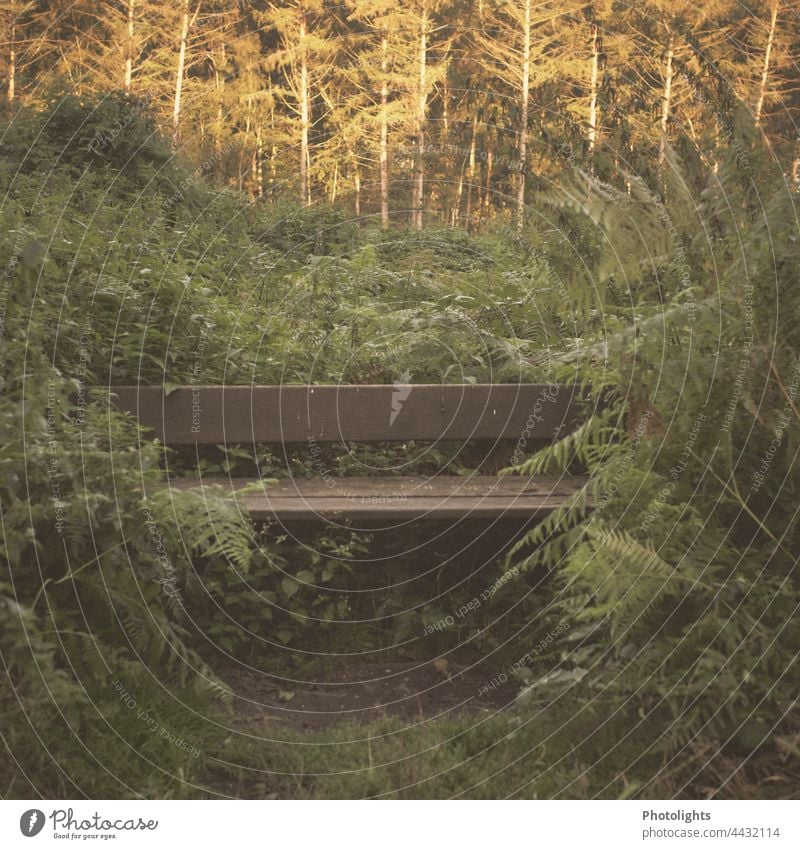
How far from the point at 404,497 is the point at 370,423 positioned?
1.34ft

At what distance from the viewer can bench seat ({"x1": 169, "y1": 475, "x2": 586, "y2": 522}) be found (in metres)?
3.32

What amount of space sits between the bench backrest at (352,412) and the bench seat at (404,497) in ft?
0.69

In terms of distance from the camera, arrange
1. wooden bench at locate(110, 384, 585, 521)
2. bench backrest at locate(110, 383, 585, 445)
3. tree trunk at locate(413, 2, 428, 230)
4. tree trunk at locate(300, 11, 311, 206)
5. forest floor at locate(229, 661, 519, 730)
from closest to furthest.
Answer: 1. forest floor at locate(229, 661, 519, 730)
2. wooden bench at locate(110, 384, 585, 521)
3. bench backrest at locate(110, 383, 585, 445)
4. tree trunk at locate(413, 2, 428, 230)
5. tree trunk at locate(300, 11, 311, 206)

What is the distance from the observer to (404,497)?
353cm

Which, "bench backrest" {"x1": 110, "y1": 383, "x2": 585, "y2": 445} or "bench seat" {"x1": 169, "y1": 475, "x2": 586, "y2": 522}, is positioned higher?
"bench backrest" {"x1": 110, "y1": 383, "x2": 585, "y2": 445}

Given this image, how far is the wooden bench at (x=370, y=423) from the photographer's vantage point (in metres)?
3.52

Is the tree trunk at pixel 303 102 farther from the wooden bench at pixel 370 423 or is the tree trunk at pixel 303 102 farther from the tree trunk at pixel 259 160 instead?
the wooden bench at pixel 370 423

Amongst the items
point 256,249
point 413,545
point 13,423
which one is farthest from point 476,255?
point 13,423

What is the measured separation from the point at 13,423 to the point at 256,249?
5.64m

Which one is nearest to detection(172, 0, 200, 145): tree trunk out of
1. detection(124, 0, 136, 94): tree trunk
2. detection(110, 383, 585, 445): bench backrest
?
detection(124, 0, 136, 94): tree trunk

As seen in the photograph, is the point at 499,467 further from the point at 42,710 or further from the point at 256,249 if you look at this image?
the point at 256,249

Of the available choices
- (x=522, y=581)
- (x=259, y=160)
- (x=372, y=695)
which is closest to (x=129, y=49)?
(x=259, y=160)

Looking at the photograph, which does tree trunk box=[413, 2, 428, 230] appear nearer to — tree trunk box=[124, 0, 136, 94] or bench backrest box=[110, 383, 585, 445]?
bench backrest box=[110, 383, 585, 445]

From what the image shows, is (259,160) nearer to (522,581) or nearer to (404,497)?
(404,497)
